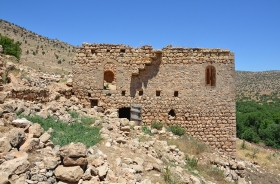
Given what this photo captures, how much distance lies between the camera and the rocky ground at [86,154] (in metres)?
5.04

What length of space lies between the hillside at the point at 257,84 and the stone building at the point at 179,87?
40.4m

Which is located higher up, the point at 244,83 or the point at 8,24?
the point at 8,24

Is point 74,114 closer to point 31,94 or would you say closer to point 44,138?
point 31,94

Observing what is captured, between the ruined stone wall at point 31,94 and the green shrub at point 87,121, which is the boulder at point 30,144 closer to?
the green shrub at point 87,121

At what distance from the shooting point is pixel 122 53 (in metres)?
11.4

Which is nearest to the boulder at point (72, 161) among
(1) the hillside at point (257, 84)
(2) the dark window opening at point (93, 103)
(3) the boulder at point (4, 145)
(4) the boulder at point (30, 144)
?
(4) the boulder at point (30, 144)

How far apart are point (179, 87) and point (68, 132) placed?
5499mm

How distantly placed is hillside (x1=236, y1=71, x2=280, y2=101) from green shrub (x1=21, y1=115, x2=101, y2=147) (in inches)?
1793

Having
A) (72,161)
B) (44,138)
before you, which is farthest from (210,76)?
(72,161)

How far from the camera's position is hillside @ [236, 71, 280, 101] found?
5135 centimetres

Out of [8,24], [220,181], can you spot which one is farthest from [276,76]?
[220,181]

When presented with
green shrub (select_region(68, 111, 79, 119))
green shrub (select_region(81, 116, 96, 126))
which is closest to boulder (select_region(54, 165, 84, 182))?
green shrub (select_region(81, 116, 96, 126))

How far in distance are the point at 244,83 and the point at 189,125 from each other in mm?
53862

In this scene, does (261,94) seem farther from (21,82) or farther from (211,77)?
(21,82)
